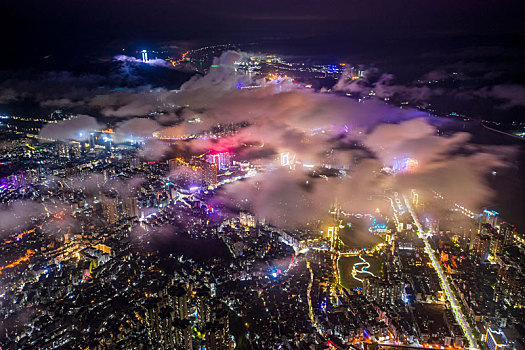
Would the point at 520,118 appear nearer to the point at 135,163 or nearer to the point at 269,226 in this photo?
the point at 269,226

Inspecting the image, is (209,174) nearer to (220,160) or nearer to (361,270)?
(220,160)

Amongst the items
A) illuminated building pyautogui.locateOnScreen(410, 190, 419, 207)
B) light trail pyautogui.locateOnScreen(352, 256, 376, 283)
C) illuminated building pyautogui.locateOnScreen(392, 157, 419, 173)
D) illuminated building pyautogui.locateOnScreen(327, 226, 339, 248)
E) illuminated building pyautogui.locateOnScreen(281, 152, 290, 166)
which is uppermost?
illuminated building pyautogui.locateOnScreen(392, 157, 419, 173)

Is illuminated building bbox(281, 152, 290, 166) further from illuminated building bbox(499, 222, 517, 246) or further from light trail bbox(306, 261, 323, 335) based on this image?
illuminated building bbox(499, 222, 517, 246)

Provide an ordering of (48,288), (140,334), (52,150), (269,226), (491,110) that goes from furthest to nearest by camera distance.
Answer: (52,150)
(491,110)
(269,226)
(48,288)
(140,334)

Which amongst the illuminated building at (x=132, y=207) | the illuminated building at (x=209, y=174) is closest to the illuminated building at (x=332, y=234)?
the illuminated building at (x=209, y=174)

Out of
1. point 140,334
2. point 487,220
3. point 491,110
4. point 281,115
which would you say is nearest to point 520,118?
point 491,110

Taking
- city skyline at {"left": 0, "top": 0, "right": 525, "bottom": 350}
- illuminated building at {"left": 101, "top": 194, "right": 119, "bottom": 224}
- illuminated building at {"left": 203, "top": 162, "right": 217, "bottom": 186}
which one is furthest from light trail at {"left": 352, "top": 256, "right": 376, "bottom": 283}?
illuminated building at {"left": 101, "top": 194, "right": 119, "bottom": 224}

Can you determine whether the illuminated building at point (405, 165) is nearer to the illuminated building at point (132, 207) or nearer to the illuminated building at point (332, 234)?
the illuminated building at point (332, 234)

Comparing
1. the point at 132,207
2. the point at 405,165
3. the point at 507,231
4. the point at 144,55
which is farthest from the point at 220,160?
the point at 507,231
